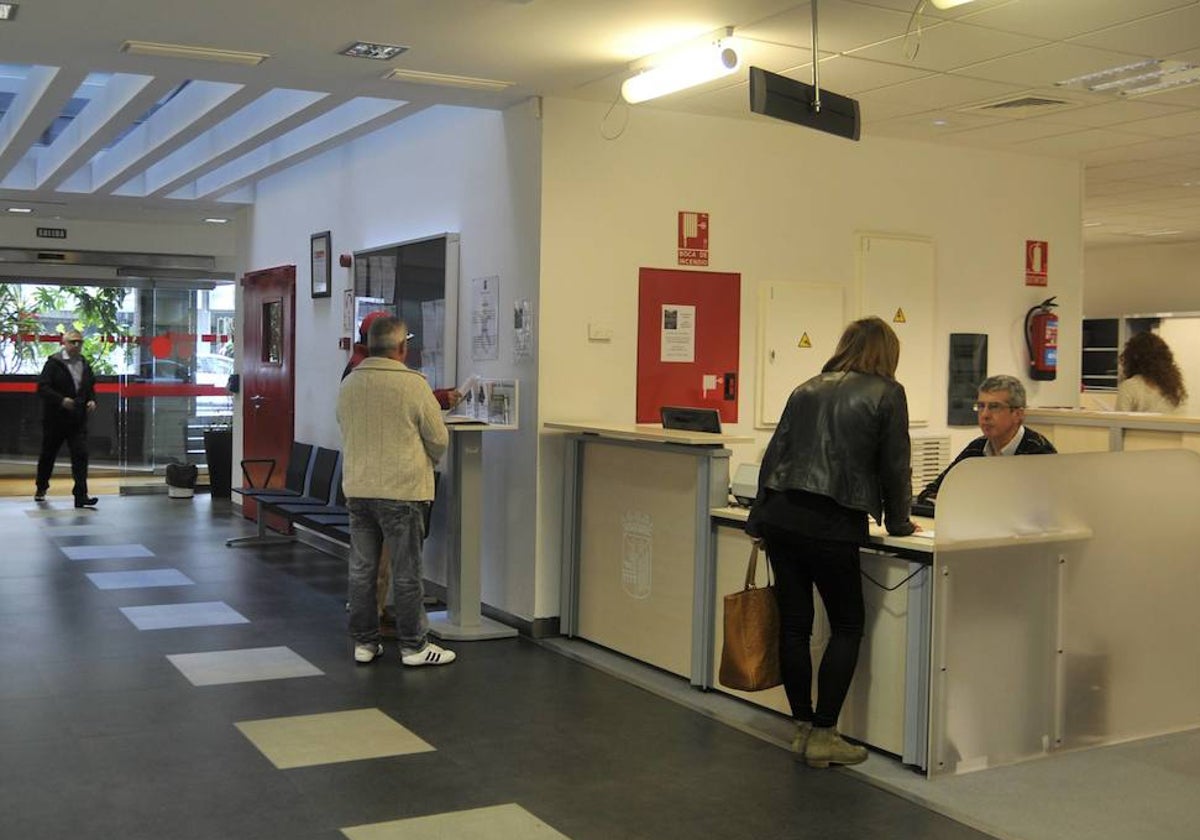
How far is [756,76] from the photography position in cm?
462

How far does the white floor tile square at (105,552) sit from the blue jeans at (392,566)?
3372 mm

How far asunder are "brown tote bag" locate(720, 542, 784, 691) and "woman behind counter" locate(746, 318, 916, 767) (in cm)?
5

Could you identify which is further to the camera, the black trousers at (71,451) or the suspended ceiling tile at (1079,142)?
the black trousers at (71,451)

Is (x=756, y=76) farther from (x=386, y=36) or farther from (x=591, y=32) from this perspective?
(x=386, y=36)

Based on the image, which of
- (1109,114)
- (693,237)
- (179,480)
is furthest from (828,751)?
(179,480)

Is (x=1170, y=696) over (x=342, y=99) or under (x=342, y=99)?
under

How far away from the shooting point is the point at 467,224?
7.16 meters

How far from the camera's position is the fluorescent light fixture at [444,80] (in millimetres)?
6094

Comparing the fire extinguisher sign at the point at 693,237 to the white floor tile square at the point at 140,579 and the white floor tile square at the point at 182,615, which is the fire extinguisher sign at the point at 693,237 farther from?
the white floor tile square at the point at 140,579

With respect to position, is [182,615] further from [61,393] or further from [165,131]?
[61,393]

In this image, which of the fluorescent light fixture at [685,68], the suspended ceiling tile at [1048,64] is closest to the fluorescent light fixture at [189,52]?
the fluorescent light fixture at [685,68]

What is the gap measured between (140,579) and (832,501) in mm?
4955

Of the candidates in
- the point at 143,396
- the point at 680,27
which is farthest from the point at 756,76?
the point at 143,396

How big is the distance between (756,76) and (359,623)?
2.98 meters
